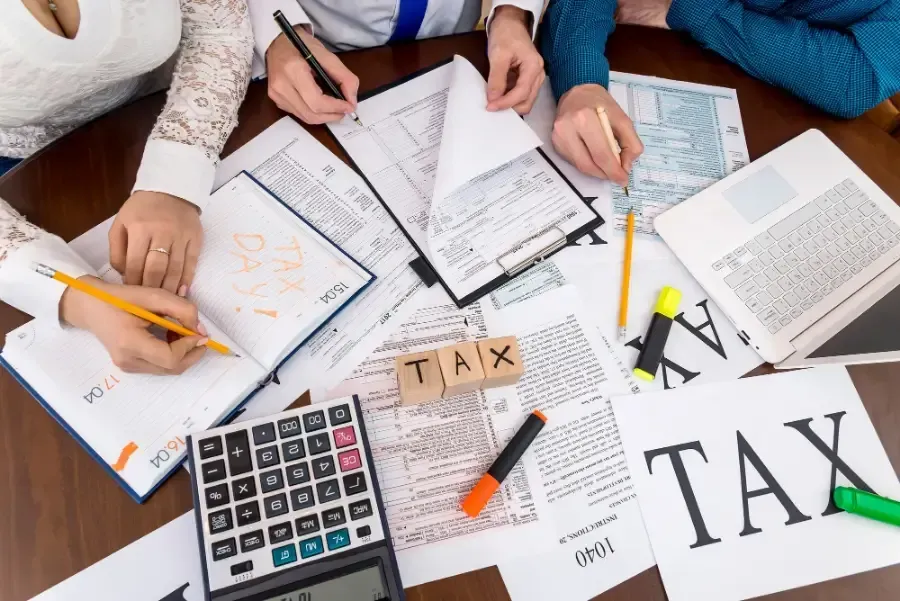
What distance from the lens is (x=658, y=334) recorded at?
586 millimetres

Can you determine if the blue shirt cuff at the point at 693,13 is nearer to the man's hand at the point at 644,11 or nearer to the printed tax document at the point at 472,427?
the man's hand at the point at 644,11

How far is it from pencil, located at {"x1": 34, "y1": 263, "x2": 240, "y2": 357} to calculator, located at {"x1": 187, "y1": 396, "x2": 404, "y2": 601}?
10 centimetres

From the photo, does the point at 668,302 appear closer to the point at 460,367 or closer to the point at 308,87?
the point at 460,367

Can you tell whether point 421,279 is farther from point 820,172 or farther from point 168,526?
point 820,172

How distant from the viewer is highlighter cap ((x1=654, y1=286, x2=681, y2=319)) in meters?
0.60

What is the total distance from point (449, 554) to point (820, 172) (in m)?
0.65

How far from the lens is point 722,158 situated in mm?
719

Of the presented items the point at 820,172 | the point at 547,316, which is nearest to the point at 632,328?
the point at 547,316

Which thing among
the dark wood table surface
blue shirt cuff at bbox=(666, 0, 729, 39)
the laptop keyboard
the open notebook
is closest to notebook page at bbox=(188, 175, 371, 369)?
the open notebook

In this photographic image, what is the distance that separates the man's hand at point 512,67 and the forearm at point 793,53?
255 mm

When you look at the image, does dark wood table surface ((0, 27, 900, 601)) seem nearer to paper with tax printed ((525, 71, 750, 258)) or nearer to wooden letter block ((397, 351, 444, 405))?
paper with tax printed ((525, 71, 750, 258))

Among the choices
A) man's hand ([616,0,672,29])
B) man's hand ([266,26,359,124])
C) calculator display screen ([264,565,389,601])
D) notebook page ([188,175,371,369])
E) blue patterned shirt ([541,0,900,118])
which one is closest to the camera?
calculator display screen ([264,565,389,601])

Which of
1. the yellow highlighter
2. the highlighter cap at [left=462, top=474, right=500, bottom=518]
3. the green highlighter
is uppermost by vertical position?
the yellow highlighter

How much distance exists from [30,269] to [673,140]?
73 cm
